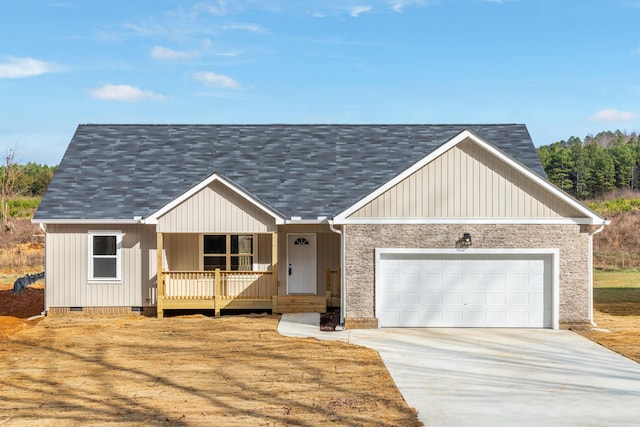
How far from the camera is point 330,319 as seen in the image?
719 inches

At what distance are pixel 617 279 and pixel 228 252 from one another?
724 inches

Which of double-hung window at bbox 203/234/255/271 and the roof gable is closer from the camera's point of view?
the roof gable

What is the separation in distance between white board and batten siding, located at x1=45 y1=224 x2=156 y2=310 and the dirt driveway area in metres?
2.36

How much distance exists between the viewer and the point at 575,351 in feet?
46.5

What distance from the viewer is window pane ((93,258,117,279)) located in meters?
19.7

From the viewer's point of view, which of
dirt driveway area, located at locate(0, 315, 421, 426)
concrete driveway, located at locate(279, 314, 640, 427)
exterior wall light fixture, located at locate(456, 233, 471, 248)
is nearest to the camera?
dirt driveway area, located at locate(0, 315, 421, 426)

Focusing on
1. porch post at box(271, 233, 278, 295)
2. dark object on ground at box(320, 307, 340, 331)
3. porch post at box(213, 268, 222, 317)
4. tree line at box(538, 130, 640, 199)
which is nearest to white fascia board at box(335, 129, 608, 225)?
dark object on ground at box(320, 307, 340, 331)

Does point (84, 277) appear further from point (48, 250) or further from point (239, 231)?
point (239, 231)

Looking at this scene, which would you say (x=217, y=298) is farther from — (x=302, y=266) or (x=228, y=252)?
(x=302, y=266)

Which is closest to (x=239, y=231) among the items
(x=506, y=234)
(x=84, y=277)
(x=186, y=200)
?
(x=186, y=200)

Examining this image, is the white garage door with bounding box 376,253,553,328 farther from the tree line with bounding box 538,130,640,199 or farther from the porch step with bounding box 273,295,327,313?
the tree line with bounding box 538,130,640,199

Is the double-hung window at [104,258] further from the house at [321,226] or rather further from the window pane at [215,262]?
the window pane at [215,262]

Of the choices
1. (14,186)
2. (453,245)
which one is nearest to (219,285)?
(453,245)

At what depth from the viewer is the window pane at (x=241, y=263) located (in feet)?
68.2
